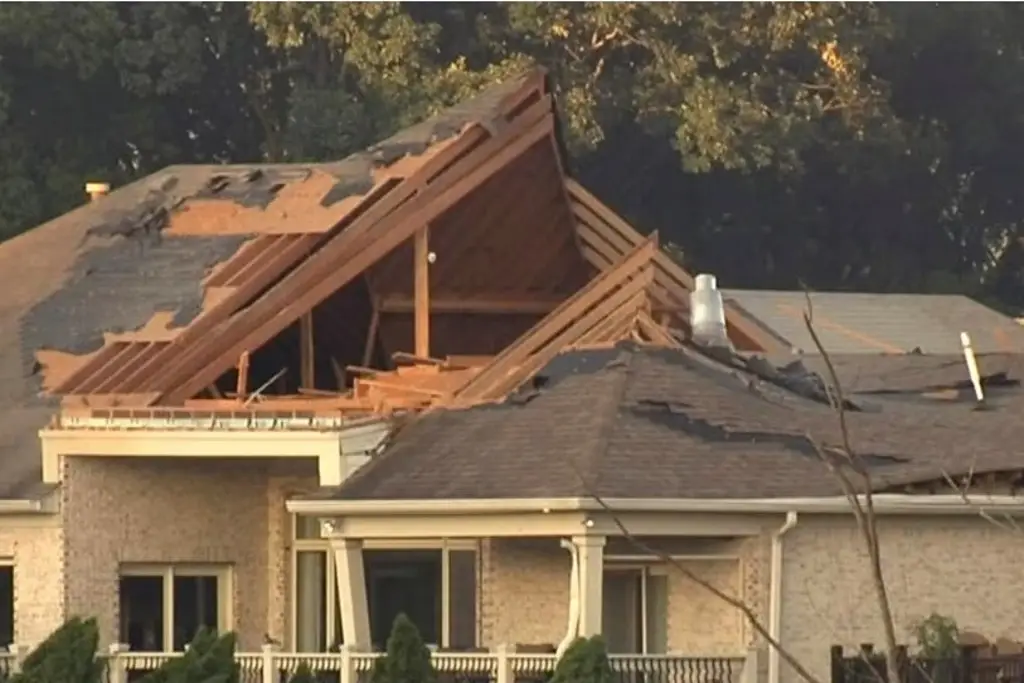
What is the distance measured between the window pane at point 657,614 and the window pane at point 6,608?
20.7 ft

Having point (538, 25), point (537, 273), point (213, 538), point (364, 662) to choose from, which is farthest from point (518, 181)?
point (538, 25)

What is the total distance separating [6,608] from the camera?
90.8ft

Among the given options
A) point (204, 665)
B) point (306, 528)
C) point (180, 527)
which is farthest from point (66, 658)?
point (306, 528)

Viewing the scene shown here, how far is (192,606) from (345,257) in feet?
12.0

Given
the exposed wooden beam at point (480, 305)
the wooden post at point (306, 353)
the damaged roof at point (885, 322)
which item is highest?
the damaged roof at point (885, 322)

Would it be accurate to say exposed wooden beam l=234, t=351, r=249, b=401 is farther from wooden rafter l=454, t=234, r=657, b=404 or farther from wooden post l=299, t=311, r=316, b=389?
wooden rafter l=454, t=234, r=657, b=404

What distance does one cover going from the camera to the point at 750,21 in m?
53.4

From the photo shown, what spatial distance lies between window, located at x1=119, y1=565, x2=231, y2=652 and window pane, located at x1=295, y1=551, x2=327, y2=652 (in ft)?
2.27

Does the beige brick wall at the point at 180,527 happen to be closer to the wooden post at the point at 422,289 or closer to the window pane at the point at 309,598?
the window pane at the point at 309,598

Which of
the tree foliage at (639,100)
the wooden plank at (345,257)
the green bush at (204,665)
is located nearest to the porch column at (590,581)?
the green bush at (204,665)

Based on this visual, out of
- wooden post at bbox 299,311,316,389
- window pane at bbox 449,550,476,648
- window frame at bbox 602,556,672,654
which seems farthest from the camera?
wooden post at bbox 299,311,316,389

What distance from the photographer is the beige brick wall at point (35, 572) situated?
26.5 m

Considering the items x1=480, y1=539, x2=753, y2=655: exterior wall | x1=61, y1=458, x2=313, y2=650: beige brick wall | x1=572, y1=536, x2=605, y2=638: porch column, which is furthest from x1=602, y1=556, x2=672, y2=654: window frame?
x1=61, y1=458, x2=313, y2=650: beige brick wall

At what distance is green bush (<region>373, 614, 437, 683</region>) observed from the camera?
909 inches
